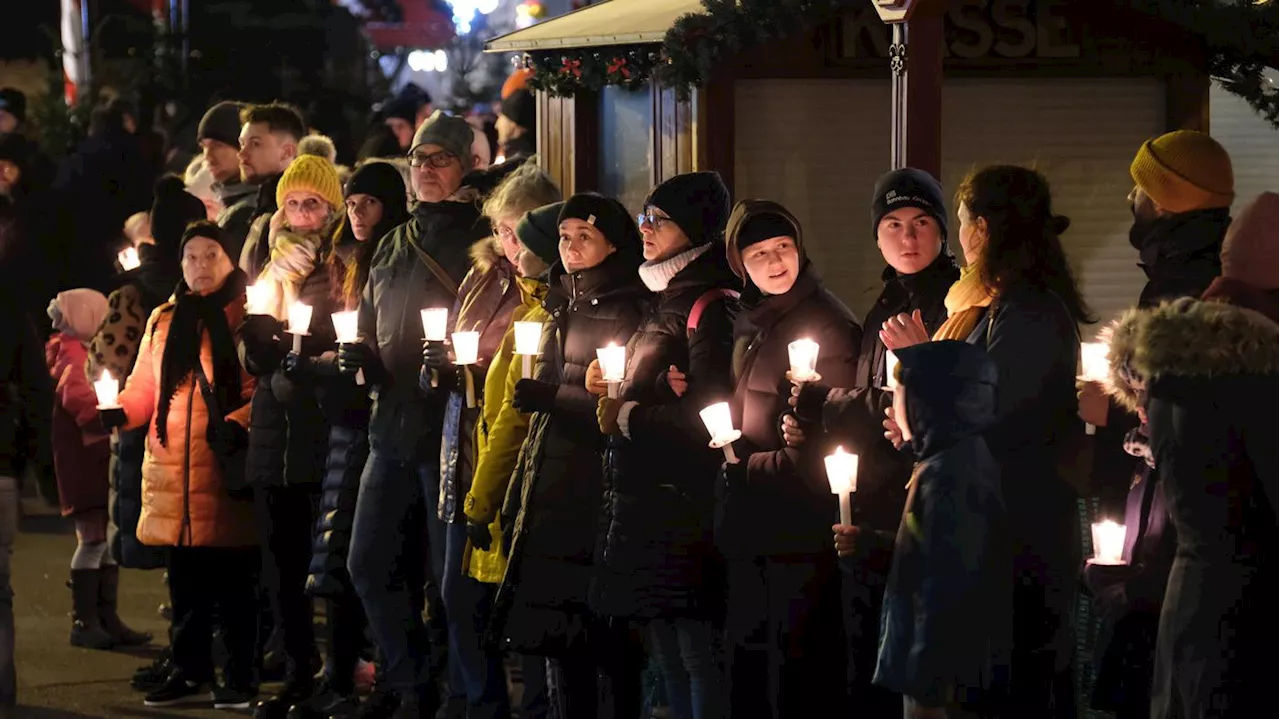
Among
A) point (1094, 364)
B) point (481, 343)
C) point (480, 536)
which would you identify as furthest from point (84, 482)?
point (1094, 364)

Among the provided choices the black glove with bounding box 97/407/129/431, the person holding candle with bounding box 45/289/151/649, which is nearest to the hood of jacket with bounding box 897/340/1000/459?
the black glove with bounding box 97/407/129/431

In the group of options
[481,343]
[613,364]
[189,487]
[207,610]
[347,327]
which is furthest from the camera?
[207,610]

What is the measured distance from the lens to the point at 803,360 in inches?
275

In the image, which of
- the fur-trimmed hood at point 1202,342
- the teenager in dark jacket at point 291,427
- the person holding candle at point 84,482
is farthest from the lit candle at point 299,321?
the fur-trimmed hood at point 1202,342

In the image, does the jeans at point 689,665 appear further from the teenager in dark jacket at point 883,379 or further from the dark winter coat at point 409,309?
the dark winter coat at point 409,309

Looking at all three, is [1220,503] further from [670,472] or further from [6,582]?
[6,582]

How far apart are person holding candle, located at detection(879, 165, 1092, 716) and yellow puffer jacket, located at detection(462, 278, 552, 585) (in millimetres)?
2208

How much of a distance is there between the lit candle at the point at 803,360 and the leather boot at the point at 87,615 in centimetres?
529

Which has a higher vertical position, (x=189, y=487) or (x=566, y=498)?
(x=566, y=498)

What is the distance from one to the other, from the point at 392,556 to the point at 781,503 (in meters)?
2.39

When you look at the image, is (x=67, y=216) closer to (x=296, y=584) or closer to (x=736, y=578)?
(x=296, y=584)

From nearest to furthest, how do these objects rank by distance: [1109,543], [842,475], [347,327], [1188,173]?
[842,475] < [1109,543] < [1188,173] < [347,327]

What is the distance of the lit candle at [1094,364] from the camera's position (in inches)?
261

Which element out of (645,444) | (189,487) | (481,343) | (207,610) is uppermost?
(481,343)
